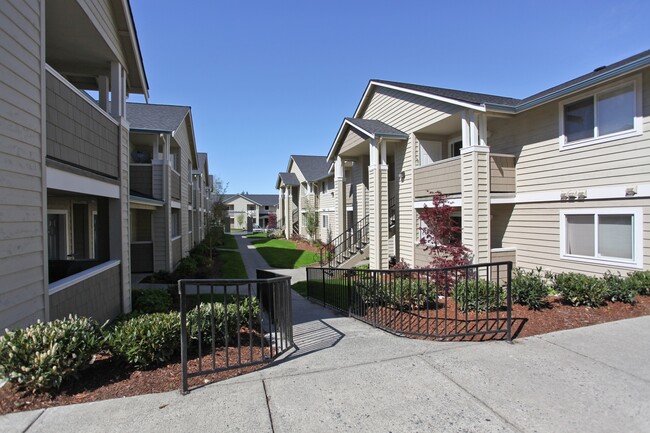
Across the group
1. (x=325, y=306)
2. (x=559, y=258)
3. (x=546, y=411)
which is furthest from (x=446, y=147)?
(x=546, y=411)

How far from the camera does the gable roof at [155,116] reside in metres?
12.9

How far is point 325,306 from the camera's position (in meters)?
9.55

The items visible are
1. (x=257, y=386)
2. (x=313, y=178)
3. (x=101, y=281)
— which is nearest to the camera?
(x=257, y=386)

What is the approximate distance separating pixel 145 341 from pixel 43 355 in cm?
97

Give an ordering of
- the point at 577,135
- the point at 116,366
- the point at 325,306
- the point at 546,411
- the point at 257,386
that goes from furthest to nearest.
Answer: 1. the point at 325,306
2. the point at 577,135
3. the point at 116,366
4. the point at 257,386
5. the point at 546,411

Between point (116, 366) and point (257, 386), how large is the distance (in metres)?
1.90

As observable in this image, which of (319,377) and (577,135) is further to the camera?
(577,135)

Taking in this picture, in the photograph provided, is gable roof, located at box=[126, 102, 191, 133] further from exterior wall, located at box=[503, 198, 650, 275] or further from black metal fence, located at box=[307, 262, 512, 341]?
exterior wall, located at box=[503, 198, 650, 275]

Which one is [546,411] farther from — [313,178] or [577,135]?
[313,178]

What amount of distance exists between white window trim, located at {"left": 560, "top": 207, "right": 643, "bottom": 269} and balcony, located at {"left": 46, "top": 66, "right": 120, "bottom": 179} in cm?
1114

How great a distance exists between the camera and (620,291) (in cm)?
648

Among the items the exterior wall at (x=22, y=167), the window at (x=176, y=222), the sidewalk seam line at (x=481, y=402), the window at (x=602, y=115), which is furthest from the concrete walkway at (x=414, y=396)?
the window at (x=176, y=222)

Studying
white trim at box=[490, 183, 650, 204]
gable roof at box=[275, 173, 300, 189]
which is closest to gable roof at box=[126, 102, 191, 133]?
white trim at box=[490, 183, 650, 204]

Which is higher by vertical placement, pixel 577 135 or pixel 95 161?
pixel 577 135
